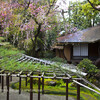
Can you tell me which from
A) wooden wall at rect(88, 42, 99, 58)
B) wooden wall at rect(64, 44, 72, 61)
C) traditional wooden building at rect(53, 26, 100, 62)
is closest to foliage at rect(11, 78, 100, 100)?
wooden wall at rect(64, 44, 72, 61)

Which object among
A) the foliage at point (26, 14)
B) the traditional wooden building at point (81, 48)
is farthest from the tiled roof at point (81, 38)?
the foliage at point (26, 14)

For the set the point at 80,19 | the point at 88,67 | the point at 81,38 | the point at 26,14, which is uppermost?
the point at 80,19

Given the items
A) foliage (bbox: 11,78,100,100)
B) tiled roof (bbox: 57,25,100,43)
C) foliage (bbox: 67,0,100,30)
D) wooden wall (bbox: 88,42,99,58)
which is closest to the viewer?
foliage (bbox: 11,78,100,100)

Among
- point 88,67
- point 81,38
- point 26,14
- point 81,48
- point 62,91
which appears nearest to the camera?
point 62,91

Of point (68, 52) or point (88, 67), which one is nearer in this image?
point (88, 67)

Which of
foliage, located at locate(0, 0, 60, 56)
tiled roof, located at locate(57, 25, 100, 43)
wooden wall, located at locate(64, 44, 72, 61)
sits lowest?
wooden wall, located at locate(64, 44, 72, 61)

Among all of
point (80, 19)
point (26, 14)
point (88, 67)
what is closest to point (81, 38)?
point (88, 67)

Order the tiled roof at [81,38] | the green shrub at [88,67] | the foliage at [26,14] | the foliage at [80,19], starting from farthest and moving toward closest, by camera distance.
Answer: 1. the foliage at [80,19]
2. the tiled roof at [81,38]
3. the green shrub at [88,67]
4. the foliage at [26,14]

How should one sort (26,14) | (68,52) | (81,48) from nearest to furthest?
(26,14) → (81,48) → (68,52)

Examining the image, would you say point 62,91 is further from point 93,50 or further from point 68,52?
point 93,50

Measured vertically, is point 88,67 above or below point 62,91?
above

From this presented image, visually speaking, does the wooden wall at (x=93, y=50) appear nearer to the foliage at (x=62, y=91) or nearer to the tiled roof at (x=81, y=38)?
the tiled roof at (x=81, y=38)

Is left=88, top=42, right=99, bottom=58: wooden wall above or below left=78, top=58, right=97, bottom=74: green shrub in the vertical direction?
above

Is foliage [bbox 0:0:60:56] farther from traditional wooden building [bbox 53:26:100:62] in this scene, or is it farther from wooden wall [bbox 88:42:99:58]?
wooden wall [bbox 88:42:99:58]
